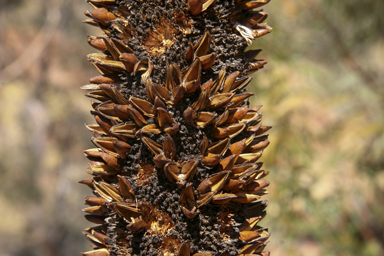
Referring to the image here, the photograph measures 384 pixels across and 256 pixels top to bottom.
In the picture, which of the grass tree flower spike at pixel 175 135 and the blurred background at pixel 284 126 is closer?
the grass tree flower spike at pixel 175 135

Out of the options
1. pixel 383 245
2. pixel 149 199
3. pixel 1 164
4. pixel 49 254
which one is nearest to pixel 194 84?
pixel 149 199

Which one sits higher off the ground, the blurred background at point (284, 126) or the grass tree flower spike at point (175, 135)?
the blurred background at point (284, 126)

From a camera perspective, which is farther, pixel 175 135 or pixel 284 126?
pixel 284 126

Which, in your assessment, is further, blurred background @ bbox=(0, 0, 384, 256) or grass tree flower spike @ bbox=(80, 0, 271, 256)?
blurred background @ bbox=(0, 0, 384, 256)

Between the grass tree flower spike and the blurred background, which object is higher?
the blurred background
